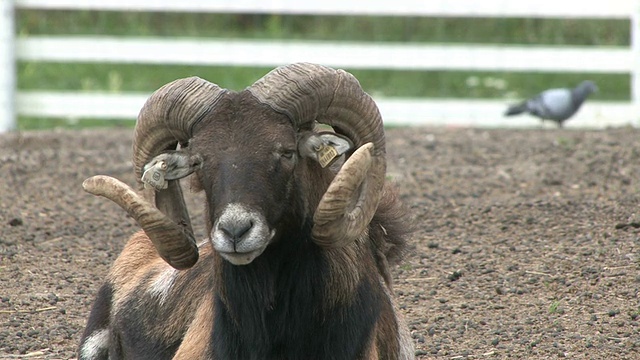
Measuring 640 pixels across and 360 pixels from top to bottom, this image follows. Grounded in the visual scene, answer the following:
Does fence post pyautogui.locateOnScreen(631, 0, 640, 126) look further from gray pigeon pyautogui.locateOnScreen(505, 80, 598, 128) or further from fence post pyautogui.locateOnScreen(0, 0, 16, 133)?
fence post pyautogui.locateOnScreen(0, 0, 16, 133)

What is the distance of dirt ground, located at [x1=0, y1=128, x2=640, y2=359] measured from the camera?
7.23m

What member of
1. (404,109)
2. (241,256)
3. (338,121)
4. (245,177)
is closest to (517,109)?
(404,109)

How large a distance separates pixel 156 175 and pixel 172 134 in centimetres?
24

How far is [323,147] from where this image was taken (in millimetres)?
5566

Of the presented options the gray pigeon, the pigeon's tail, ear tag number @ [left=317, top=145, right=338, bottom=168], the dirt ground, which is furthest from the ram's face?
the pigeon's tail

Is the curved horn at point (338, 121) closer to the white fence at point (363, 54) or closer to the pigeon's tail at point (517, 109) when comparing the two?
the white fence at point (363, 54)

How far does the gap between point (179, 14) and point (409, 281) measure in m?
A: 19.2

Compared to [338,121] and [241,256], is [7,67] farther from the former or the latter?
[241,256]

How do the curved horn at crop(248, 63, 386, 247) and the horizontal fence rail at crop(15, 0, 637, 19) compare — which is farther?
the horizontal fence rail at crop(15, 0, 637, 19)

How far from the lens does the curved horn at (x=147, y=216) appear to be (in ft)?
18.2

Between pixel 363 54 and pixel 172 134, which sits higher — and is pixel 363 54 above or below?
below

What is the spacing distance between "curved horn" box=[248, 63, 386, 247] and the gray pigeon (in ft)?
28.9

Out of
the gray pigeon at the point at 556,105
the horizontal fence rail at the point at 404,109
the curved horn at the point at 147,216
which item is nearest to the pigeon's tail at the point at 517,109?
the gray pigeon at the point at 556,105

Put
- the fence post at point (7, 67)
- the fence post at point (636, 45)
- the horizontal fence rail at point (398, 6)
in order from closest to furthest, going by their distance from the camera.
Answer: the fence post at point (636, 45) < the horizontal fence rail at point (398, 6) < the fence post at point (7, 67)
